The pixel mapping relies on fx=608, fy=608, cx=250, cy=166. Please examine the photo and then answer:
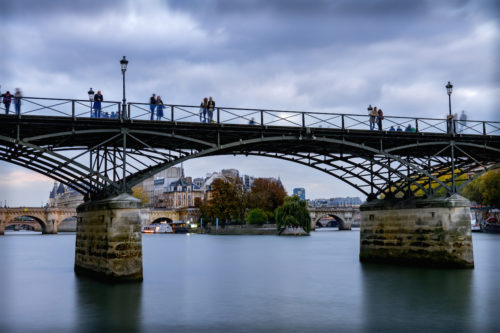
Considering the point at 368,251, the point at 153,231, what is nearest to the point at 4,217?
the point at 153,231

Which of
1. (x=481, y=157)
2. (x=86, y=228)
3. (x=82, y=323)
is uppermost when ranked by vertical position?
(x=481, y=157)

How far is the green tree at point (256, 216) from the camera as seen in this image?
11788cm

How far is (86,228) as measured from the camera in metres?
31.4

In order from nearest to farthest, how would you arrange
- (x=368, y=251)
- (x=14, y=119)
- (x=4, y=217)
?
(x=14, y=119)
(x=368, y=251)
(x=4, y=217)

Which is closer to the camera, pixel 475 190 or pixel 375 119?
pixel 375 119

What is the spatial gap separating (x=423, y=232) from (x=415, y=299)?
380 inches

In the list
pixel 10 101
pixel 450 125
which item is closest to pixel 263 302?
pixel 10 101

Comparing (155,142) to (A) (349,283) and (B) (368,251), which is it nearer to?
(A) (349,283)

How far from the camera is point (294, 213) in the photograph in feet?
329

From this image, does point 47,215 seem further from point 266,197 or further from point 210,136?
point 210,136

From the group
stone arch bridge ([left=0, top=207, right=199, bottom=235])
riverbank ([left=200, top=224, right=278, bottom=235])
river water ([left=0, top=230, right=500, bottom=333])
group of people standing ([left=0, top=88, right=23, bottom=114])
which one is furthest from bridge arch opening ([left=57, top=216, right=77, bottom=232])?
group of people standing ([left=0, top=88, right=23, bottom=114])

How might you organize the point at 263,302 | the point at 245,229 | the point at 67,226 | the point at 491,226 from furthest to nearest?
the point at 67,226 → the point at 245,229 → the point at 491,226 → the point at 263,302

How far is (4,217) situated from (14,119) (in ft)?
397

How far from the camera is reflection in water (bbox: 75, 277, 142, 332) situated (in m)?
21.6
